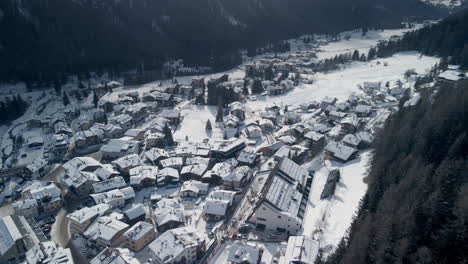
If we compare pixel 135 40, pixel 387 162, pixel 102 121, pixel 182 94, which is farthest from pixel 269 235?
pixel 135 40

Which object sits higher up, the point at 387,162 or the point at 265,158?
the point at 387,162

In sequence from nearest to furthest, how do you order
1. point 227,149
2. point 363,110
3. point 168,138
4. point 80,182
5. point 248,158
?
1. point 80,182
2. point 248,158
3. point 227,149
4. point 168,138
5. point 363,110

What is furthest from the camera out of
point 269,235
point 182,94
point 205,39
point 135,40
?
point 205,39

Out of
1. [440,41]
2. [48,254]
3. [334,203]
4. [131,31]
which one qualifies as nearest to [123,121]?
[48,254]

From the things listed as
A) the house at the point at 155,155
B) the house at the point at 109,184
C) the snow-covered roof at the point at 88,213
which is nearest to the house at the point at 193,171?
the house at the point at 155,155

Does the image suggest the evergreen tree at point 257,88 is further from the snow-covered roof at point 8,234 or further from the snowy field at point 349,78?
the snow-covered roof at point 8,234

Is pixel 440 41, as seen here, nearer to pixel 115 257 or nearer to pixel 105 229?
pixel 105 229

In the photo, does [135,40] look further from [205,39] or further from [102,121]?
[102,121]
